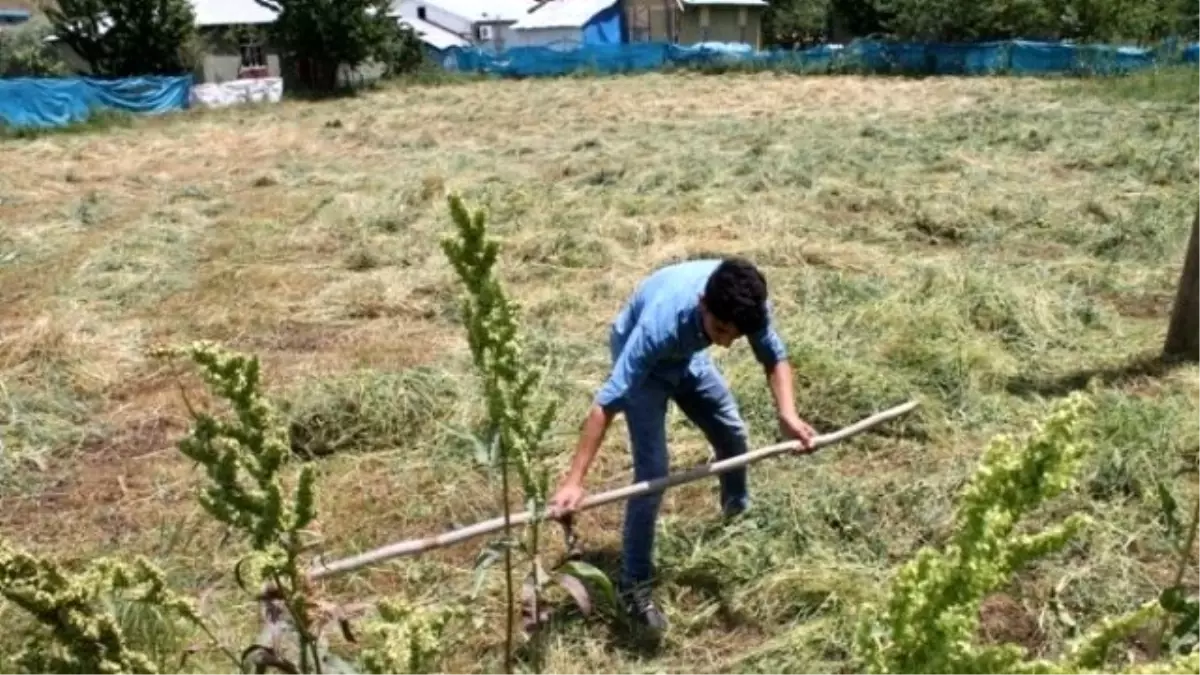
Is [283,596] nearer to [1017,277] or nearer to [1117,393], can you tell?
[1117,393]

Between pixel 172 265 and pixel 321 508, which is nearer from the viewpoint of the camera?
pixel 321 508

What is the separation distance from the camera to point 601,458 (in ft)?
16.0

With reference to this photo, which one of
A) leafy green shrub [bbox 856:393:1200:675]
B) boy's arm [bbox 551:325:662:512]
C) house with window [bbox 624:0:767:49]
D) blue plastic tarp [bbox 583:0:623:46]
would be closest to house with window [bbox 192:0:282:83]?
blue plastic tarp [bbox 583:0:623:46]

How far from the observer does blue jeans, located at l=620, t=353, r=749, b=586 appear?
134 inches

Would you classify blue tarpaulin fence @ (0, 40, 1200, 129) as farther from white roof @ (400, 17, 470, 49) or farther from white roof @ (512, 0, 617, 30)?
white roof @ (400, 17, 470, 49)

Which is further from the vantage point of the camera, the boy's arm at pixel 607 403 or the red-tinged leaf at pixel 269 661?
the boy's arm at pixel 607 403

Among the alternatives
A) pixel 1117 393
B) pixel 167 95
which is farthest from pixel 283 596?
pixel 167 95

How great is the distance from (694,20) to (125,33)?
22.6 meters

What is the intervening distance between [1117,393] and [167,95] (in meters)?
24.5

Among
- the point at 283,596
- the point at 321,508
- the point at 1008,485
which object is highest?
the point at 1008,485

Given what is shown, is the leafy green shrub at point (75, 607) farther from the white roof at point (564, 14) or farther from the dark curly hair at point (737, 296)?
the white roof at point (564, 14)

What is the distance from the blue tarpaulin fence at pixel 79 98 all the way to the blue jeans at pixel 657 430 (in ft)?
67.7

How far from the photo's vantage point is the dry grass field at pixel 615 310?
12.7 ft

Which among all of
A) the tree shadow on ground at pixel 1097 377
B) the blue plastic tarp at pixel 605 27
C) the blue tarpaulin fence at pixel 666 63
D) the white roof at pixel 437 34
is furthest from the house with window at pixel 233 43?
the tree shadow on ground at pixel 1097 377
